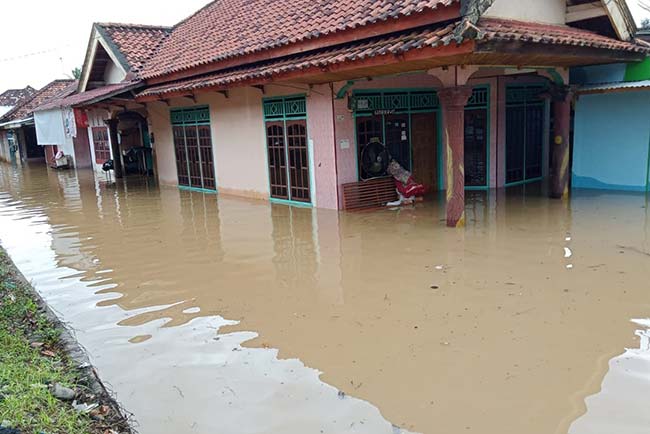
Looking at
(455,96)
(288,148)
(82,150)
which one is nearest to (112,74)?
(82,150)

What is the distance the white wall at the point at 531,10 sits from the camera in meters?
8.60

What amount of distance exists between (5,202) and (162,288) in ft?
39.1

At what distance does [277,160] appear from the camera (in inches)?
510

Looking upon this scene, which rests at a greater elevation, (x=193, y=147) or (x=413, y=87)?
(x=413, y=87)

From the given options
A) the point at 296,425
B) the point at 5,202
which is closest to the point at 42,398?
the point at 296,425

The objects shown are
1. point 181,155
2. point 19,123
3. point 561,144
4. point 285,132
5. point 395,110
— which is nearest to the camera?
point 561,144

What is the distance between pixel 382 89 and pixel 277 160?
10.1 feet

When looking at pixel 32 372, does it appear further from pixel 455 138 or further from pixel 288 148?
pixel 288 148

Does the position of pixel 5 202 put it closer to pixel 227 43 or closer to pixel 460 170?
pixel 227 43

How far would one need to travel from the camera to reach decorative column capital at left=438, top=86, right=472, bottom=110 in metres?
8.84

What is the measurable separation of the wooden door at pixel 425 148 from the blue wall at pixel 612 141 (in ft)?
10.4

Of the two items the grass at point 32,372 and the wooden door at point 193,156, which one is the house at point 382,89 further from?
the grass at point 32,372

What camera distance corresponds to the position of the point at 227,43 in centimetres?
1366

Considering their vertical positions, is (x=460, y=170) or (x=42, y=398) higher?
(x=460, y=170)
